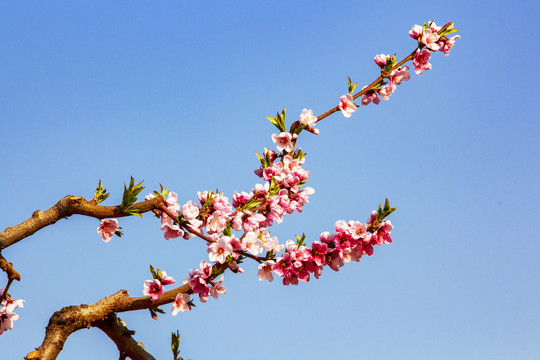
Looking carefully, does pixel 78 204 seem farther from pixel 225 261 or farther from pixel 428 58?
pixel 428 58

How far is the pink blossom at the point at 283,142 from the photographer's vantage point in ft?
17.7

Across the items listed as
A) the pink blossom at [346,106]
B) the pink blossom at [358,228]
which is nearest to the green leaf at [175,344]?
the pink blossom at [358,228]

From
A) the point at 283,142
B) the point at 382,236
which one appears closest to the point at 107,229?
the point at 283,142

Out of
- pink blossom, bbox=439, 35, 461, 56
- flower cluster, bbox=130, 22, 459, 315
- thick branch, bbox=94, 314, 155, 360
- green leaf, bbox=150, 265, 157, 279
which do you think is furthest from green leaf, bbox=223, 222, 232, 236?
pink blossom, bbox=439, 35, 461, 56

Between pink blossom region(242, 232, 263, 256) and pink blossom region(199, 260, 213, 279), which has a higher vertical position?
pink blossom region(242, 232, 263, 256)

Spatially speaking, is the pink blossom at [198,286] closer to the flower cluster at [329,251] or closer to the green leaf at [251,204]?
the flower cluster at [329,251]

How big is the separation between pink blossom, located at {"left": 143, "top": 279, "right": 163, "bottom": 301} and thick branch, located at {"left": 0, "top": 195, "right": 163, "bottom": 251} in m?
0.67

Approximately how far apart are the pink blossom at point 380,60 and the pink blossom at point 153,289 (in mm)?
3380

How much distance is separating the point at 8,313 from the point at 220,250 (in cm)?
260

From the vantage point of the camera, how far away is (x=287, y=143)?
5434mm

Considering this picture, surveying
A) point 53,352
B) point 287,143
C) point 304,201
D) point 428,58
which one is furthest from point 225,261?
point 428,58

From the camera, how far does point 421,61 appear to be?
5938 mm

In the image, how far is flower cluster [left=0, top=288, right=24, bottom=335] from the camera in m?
5.50

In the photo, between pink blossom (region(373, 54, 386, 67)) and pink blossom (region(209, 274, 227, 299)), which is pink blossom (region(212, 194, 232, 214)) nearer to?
pink blossom (region(209, 274, 227, 299))
